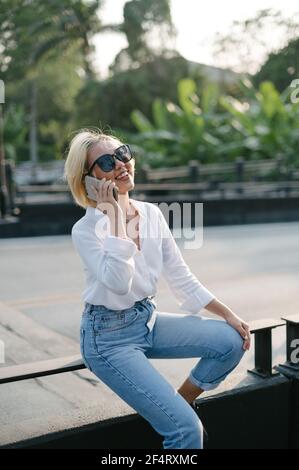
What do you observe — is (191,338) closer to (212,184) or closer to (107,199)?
(107,199)

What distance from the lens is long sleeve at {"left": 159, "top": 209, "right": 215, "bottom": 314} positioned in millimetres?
3213

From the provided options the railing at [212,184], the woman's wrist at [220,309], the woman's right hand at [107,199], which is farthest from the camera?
the railing at [212,184]

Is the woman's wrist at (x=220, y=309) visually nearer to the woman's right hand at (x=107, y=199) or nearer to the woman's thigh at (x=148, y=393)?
the woman's thigh at (x=148, y=393)

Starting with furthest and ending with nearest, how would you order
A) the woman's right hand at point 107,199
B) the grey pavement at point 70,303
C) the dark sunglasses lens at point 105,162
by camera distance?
the grey pavement at point 70,303
the dark sunglasses lens at point 105,162
the woman's right hand at point 107,199

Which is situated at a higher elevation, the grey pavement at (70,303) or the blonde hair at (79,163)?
the blonde hair at (79,163)

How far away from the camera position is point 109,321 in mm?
2861

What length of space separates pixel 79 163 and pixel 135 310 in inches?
29.1

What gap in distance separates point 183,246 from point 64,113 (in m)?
49.6

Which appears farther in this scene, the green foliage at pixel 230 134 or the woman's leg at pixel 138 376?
the green foliage at pixel 230 134

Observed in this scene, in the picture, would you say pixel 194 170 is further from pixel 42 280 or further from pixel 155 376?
pixel 155 376

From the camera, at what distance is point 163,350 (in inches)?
121

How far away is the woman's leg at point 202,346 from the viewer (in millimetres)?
3000
